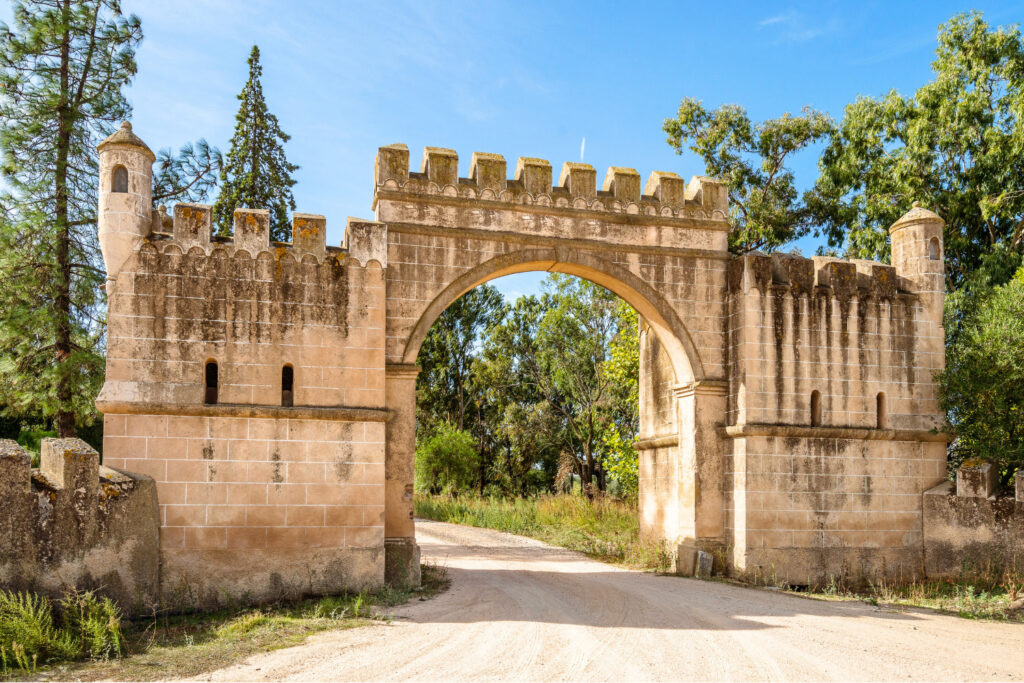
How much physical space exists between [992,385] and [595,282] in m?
5.47

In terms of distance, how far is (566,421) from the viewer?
91.5 ft

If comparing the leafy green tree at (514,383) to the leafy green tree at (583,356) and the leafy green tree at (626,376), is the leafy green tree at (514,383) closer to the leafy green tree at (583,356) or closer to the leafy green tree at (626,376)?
the leafy green tree at (583,356)

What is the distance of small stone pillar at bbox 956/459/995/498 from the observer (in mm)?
11219

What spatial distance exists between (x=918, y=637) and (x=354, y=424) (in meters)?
6.26

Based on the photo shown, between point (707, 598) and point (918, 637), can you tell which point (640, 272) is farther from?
point (918, 637)

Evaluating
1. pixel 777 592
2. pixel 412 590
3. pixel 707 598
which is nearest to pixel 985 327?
pixel 777 592

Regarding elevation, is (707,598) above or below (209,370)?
below

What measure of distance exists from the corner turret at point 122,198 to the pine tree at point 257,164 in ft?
40.6

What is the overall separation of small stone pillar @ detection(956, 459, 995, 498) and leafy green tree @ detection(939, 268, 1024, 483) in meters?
0.32

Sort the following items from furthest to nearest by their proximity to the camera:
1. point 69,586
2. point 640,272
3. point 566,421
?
point 566,421, point 640,272, point 69,586

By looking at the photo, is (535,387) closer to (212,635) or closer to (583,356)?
(583,356)

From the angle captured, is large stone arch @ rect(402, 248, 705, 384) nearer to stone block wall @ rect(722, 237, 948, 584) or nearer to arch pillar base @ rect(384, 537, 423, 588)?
stone block wall @ rect(722, 237, 948, 584)

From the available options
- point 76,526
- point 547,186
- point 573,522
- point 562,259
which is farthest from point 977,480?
point 76,526

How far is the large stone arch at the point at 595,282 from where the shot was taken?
10562mm
